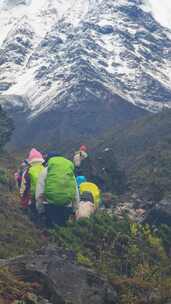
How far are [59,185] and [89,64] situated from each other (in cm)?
13555

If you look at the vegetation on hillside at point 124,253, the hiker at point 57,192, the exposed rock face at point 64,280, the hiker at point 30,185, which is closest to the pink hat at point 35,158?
the hiker at point 30,185

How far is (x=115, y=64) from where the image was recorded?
159625 mm

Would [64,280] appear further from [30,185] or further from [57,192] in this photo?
[30,185]

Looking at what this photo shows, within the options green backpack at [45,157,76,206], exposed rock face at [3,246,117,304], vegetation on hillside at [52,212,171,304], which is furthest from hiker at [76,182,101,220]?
exposed rock face at [3,246,117,304]

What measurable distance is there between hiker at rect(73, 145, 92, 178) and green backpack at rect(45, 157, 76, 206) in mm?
5493

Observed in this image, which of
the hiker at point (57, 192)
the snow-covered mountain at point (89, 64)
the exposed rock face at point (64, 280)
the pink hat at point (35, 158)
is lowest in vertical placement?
the exposed rock face at point (64, 280)

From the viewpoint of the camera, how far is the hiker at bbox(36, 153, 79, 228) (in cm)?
1441

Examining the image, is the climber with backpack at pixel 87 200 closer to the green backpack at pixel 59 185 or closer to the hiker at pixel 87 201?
the hiker at pixel 87 201

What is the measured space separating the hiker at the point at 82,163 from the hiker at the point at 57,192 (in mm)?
5371

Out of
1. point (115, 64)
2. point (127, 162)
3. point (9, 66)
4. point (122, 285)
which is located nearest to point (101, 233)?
point (122, 285)

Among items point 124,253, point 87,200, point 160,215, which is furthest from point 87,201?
point 124,253

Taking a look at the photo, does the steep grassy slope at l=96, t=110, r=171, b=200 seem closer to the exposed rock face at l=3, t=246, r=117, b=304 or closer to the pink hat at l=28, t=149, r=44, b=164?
the pink hat at l=28, t=149, r=44, b=164

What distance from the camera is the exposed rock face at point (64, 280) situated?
9391 millimetres

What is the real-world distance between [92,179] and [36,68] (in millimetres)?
146756
